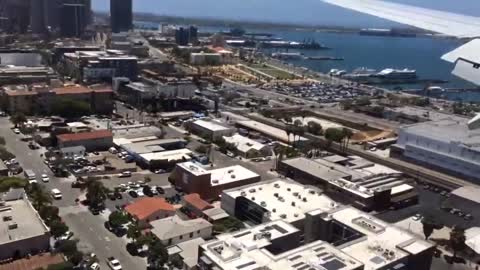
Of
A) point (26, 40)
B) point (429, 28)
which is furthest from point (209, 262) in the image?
point (26, 40)

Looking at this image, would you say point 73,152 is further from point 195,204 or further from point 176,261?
point 176,261

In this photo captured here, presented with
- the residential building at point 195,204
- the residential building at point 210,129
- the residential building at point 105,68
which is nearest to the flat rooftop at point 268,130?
A: the residential building at point 210,129

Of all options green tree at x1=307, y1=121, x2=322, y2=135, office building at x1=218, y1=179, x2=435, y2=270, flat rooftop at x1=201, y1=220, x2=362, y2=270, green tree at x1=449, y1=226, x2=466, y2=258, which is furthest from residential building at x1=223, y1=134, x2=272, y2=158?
flat rooftop at x1=201, y1=220, x2=362, y2=270

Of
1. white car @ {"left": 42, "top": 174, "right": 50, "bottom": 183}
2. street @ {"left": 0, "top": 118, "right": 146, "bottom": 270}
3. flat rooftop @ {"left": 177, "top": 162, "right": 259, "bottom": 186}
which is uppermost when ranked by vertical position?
flat rooftop @ {"left": 177, "top": 162, "right": 259, "bottom": 186}

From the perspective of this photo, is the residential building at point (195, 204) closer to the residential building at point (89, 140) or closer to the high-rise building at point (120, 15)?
the residential building at point (89, 140)

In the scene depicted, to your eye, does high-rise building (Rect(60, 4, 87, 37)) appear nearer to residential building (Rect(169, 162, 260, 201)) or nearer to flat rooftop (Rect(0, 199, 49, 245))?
residential building (Rect(169, 162, 260, 201))
